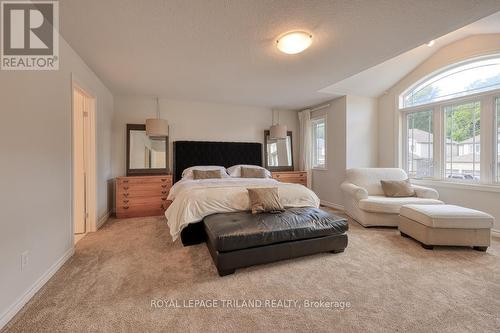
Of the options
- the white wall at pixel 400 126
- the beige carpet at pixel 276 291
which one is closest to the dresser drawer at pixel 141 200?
the beige carpet at pixel 276 291

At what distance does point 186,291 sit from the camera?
1772 mm

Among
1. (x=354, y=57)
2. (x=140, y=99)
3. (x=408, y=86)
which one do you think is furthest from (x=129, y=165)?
(x=408, y=86)

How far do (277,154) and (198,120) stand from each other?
86.3 inches

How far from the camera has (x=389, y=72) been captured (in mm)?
4008

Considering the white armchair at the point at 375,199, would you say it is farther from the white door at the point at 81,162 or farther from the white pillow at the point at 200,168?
the white door at the point at 81,162

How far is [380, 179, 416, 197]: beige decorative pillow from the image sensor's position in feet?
11.9

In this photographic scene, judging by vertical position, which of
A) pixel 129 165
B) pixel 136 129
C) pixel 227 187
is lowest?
pixel 227 187

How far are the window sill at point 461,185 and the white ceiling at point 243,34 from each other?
99.0 inches

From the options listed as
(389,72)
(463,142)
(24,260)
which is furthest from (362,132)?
(24,260)

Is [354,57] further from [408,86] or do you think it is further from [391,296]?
[391,296]

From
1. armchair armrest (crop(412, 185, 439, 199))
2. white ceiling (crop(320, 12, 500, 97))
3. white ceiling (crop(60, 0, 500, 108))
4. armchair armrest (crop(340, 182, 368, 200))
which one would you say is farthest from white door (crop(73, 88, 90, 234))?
armchair armrest (crop(412, 185, 439, 199))

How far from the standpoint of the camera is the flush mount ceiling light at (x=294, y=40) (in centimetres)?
212

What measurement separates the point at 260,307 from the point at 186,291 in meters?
0.66

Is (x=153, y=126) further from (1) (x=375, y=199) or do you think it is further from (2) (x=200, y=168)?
(1) (x=375, y=199)
